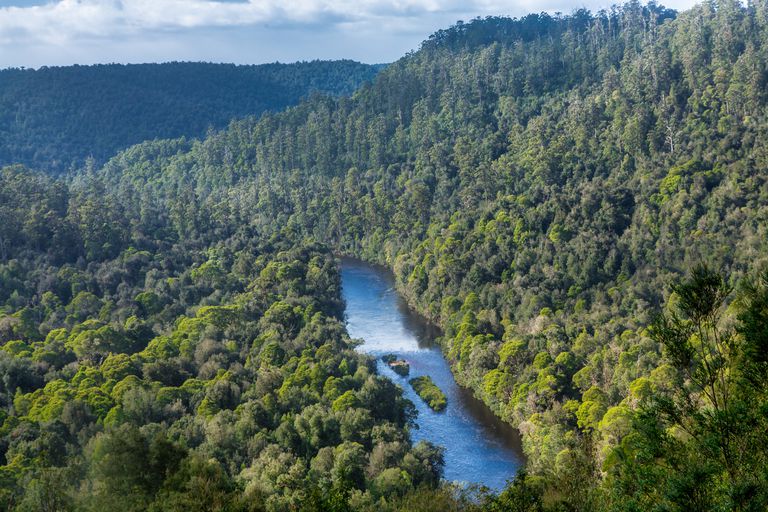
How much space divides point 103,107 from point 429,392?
417 ft

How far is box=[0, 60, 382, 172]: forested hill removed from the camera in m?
151

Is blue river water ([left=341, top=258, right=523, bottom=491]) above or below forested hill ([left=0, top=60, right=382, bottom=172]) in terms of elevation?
below

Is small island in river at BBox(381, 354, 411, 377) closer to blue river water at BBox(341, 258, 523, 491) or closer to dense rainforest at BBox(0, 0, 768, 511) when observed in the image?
blue river water at BBox(341, 258, 523, 491)

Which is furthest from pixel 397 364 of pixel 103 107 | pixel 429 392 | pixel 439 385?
pixel 103 107

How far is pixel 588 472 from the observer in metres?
29.3

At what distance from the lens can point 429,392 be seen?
61156mm

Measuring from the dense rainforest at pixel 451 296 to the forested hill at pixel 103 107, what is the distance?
2882 cm

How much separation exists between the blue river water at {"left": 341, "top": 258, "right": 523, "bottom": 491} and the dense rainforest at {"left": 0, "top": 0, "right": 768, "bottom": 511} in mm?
1588

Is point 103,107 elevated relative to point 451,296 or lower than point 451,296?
elevated

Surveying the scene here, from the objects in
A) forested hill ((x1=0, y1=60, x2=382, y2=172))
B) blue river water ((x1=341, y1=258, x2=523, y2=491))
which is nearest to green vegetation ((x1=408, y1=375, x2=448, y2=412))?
blue river water ((x1=341, y1=258, x2=523, y2=491))

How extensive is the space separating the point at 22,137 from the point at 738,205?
5105 inches

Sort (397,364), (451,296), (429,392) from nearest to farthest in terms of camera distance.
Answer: (429,392)
(397,364)
(451,296)

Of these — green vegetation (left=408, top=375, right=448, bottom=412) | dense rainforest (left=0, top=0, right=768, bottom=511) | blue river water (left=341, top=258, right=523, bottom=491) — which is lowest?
blue river water (left=341, top=258, right=523, bottom=491)

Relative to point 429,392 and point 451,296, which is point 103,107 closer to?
point 451,296
